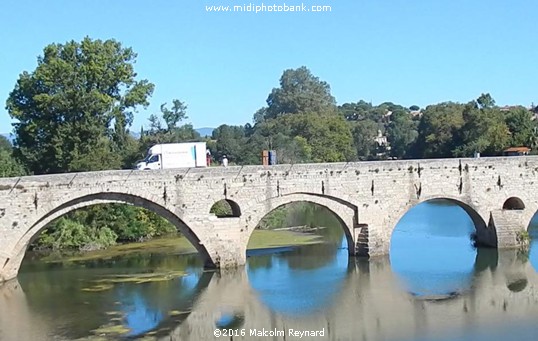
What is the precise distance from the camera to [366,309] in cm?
2112

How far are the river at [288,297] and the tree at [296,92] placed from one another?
61.6 metres

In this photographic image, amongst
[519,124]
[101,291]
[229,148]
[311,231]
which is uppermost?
[519,124]

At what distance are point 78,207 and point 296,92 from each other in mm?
71851

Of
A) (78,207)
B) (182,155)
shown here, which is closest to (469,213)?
(182,155)

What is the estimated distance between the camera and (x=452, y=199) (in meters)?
28.4

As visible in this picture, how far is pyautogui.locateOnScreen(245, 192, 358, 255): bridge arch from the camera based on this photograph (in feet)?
86.1

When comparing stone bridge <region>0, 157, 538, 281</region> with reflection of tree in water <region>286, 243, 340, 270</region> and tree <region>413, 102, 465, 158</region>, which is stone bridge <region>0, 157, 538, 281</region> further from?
tree <region>413, 102, 465, 158</region>

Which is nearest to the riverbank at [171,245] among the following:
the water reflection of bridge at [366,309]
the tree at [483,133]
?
the water reflection of bridge at [366,309]

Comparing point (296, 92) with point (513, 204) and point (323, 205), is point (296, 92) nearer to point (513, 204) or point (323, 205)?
point (513, 204)

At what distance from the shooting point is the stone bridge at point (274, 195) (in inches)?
949

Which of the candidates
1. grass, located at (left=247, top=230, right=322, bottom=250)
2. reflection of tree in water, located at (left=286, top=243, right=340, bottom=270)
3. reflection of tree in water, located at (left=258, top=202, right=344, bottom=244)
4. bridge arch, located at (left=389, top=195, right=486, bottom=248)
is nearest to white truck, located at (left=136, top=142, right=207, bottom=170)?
grass, located at (left=247, top=230, right=322, bottom=250)

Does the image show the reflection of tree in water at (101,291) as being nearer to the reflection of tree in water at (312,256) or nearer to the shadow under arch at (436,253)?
the reflection of tree in water at (312,256)

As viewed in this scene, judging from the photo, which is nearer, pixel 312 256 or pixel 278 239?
pixel 312 256

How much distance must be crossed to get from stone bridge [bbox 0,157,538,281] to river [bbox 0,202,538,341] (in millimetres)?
1106
